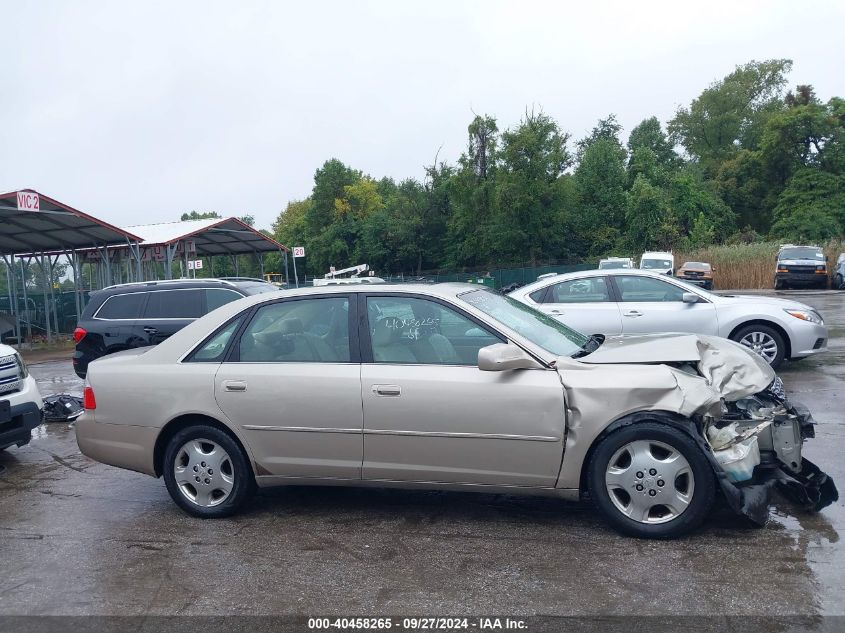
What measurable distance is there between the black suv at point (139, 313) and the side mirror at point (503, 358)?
22.2 ft

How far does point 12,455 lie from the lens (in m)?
7.60

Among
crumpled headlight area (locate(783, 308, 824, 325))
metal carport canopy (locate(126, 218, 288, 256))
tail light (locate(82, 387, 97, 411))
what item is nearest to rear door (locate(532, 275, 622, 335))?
crumpled headlight area (locate(783, 308, 824, 325))

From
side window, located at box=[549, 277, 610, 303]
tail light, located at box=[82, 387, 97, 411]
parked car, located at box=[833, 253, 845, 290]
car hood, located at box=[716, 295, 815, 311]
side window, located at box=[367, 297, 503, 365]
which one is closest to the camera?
side window, located at box=[367, 297, 503, 365]

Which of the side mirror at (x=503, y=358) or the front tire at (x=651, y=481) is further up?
the side mirror at (x=503, y=358)

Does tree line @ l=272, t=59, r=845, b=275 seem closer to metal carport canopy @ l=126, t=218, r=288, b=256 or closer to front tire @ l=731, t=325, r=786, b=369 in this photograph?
metal carport canopy @ l=126, t=218, r=288, b=256

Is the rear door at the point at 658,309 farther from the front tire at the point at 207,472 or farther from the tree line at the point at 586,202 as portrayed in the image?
the tree line at the point at 586,202

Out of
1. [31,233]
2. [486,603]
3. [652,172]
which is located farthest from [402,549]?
[652,172]

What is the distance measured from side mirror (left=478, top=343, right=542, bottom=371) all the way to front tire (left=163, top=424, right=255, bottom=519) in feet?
5.95

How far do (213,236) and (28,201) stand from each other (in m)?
10.7

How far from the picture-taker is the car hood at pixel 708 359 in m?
4.55

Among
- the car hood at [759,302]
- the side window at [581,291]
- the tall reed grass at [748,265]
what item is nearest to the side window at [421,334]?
the side window at [581,291]

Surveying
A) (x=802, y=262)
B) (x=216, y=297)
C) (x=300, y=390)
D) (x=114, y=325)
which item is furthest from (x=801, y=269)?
(x=300, y=390)

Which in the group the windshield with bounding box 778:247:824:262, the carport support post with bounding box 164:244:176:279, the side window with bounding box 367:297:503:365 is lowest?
the side window with bounding box 367:297:503:365

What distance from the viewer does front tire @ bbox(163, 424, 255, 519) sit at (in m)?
5.00
